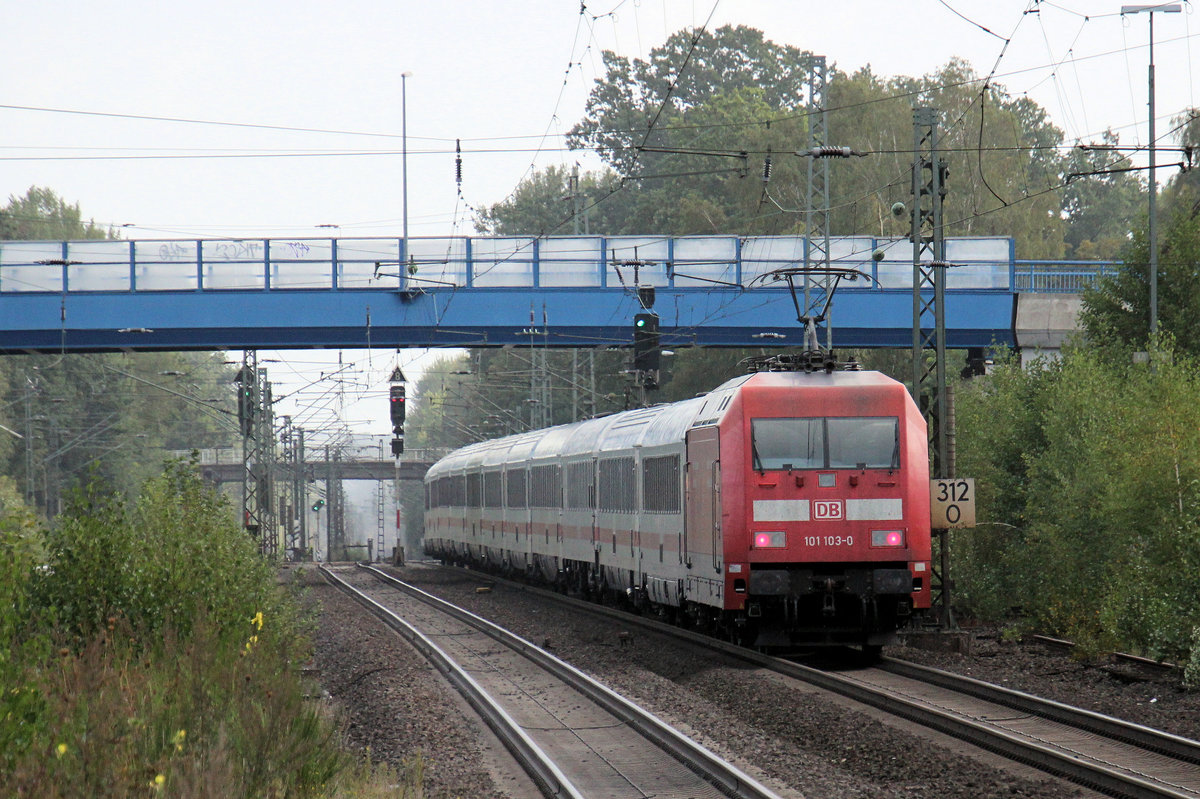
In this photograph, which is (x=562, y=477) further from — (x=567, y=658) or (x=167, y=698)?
(x=167, y=698)

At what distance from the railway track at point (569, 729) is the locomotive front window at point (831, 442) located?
350 cm

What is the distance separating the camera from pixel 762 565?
55.5 ft

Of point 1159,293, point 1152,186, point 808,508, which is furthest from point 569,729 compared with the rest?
point 1159,293

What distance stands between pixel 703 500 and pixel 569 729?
560 cm

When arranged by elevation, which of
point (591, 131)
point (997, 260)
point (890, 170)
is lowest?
point (997, 260)

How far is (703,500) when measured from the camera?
60.2 feet

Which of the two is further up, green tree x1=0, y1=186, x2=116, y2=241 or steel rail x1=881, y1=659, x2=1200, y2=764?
green tree x1=0, y1=186, x2=116, y2=241

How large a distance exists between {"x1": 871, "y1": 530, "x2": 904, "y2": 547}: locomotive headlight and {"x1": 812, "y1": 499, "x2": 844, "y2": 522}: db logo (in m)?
0.46

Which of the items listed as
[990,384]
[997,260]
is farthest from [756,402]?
[997,260]

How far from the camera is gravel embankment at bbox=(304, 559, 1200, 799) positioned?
10.5 meters

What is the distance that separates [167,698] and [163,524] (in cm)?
589

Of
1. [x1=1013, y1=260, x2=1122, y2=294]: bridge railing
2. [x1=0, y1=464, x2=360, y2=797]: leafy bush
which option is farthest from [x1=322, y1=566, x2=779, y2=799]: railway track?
[x1=1013, y1=260, x2=1122, y2=294]: bridge railing

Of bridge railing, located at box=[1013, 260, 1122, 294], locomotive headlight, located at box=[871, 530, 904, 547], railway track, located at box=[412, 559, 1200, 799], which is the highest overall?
bridge railing, located at box=[1013, 260, 1122, 294]

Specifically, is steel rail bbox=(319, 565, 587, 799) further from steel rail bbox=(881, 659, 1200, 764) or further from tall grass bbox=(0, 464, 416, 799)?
steel rail bbox=(881, 659, 1200, 764)
